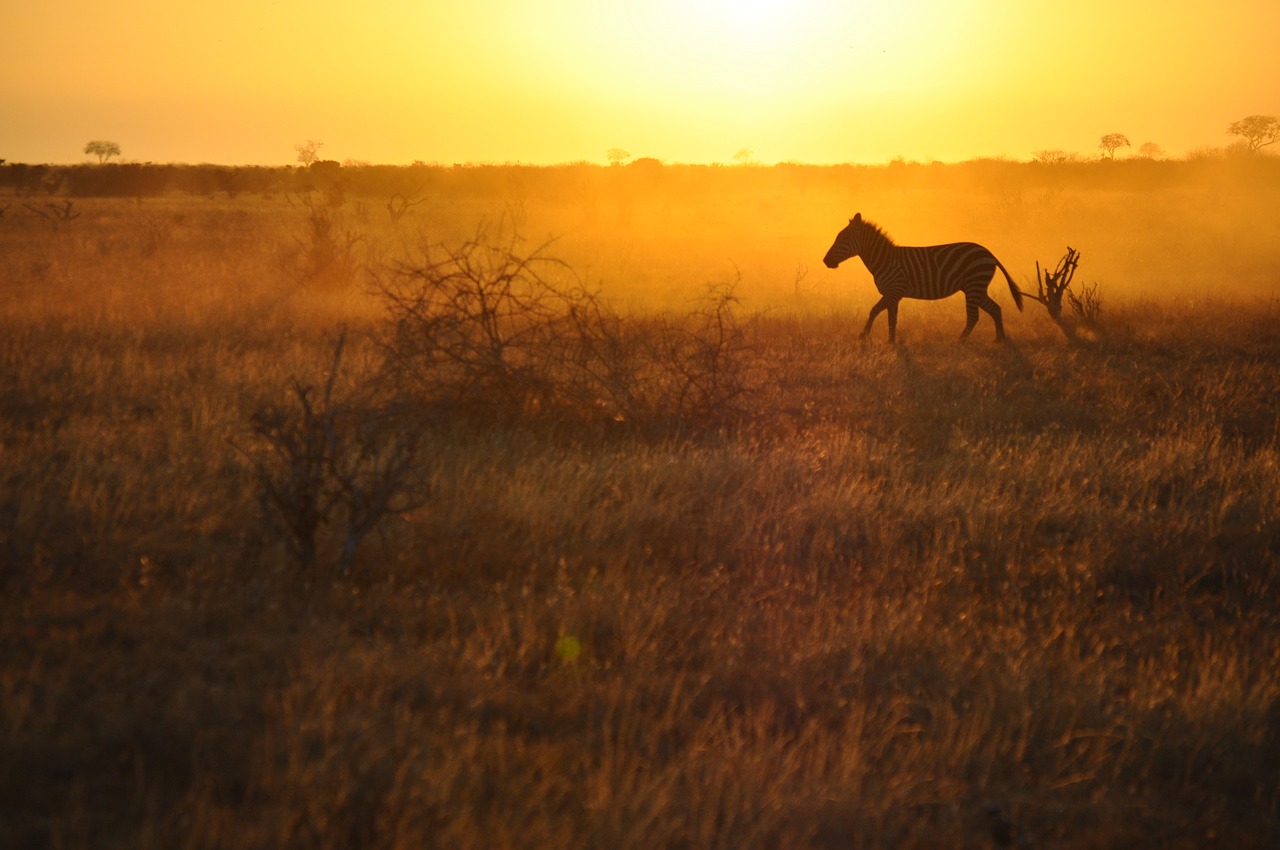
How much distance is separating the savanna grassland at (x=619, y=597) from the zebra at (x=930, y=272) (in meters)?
2.55

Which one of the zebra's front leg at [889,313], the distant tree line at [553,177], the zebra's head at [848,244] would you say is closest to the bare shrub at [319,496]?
the zebra's front leg at [889,313]

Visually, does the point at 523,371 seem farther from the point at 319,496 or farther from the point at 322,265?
the point at 322,265

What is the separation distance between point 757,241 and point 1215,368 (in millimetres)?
17681

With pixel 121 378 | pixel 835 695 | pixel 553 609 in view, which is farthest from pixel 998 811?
pixel 121 378

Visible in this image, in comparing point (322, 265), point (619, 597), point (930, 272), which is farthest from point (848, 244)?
point (619, 597)

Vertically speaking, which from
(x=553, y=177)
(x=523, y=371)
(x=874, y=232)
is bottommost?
(x=523, y=371)

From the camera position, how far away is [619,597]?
4172mm

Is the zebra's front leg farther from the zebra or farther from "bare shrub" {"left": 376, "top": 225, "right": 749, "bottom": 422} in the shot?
"bare shrub" {"left": 376, "top": 225, "right": 749, "bottom": 422}

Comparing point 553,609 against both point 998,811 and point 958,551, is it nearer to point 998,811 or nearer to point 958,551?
point 998,811

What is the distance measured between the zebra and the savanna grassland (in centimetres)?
255

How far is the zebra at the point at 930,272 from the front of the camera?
1260 cm

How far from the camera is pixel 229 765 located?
285 centimetres

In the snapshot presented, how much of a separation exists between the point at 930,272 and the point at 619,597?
9.94m

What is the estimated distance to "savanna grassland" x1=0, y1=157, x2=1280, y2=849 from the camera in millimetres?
2840
